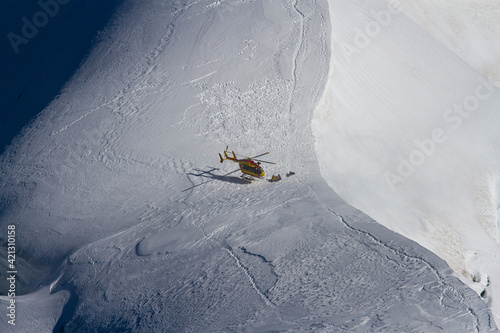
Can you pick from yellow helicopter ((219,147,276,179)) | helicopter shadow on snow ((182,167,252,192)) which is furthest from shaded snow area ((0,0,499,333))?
yellow helicopter ((219,147,276,179))

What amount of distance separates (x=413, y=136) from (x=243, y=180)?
24.6 feet

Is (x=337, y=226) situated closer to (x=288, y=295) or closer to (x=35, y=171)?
(x=288, y=295)

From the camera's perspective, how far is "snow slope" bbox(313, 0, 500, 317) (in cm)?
1347

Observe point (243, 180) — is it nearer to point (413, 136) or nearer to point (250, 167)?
point (250, 167)

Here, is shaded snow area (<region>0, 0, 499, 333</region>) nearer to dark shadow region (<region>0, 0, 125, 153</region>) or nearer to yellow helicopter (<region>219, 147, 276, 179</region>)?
dark shadow region (<region>0, 0, 125, 153</region>)

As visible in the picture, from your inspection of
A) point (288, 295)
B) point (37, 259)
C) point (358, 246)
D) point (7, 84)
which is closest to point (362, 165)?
point (358, 246)

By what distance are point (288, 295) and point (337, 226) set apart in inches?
95.6

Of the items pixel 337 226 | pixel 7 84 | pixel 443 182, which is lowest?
pixel 443 182

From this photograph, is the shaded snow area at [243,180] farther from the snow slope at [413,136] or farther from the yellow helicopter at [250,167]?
the yellow helicopter at [250,167]

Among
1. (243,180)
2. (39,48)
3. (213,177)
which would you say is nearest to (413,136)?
(243,180)

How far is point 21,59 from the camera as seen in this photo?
1827 cm

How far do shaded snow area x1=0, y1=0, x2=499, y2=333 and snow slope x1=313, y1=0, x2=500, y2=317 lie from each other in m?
0.08

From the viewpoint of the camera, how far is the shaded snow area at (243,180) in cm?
1045

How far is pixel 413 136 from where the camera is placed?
16531mm
